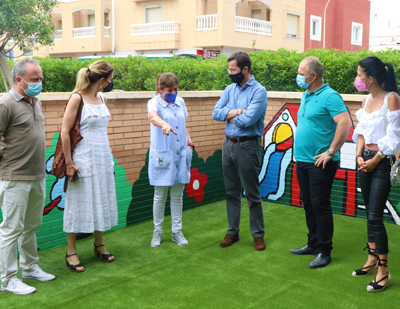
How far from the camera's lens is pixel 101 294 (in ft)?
12.6

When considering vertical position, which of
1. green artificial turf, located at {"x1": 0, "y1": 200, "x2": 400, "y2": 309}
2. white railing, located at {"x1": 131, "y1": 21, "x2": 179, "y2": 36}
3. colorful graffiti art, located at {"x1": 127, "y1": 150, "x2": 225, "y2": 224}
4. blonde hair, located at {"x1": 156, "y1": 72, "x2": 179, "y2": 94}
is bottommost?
green artificial turf, located at {"x1": 0, "y1": 200, "x2": 400, "y2": 309}

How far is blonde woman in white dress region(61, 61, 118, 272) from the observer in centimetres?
421

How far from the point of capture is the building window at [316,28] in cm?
3116

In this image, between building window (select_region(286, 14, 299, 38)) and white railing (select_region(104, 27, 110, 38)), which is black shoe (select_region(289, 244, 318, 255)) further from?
white railing (select_region(104, 27, 110, 38))

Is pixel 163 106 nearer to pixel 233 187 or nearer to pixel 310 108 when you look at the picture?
pixel 233 187

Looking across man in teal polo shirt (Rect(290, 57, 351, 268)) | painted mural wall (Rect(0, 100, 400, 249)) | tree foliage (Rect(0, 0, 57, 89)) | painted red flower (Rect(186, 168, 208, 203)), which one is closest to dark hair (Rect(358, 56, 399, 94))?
man in teal polo shirt (Rect(290, 57, 351, 268))

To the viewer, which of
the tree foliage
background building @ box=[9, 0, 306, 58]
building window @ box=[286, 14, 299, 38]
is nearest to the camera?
the tree foliage

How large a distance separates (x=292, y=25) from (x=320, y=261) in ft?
90.8

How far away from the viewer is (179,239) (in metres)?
5.17

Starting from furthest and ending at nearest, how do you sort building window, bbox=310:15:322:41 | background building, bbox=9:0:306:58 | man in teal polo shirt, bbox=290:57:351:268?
building window, bbox=310:15:322:41
background building, bbox=9:0:306:58
man in teal polo shirt, bbox=290:57:351:268

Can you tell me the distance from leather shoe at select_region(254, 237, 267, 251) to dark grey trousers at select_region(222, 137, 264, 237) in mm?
44

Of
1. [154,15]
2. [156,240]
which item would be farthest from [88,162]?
[154,15]

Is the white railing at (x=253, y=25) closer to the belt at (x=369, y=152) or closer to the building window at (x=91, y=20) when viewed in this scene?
the building window at (x=91, y=20)

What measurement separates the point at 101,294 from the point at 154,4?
26518 millimetres
